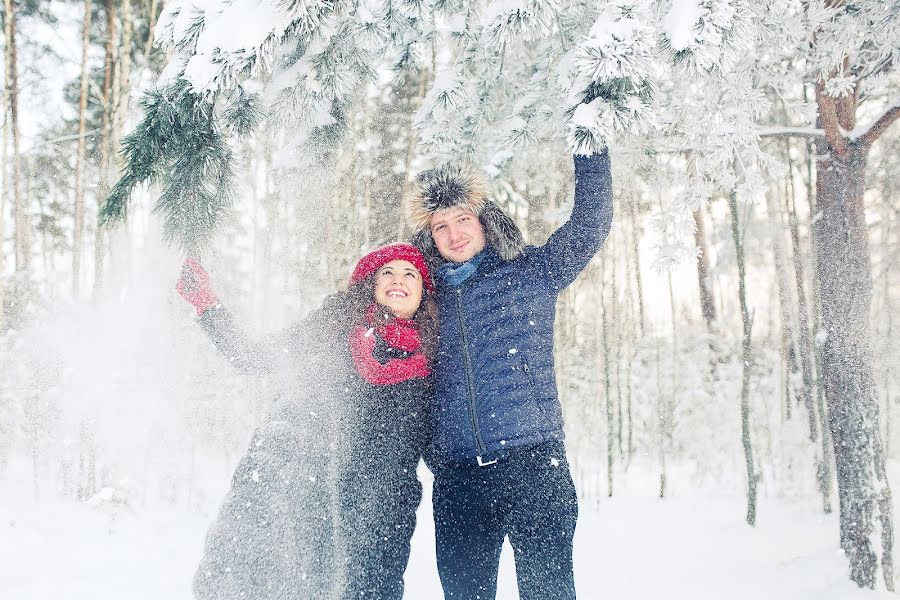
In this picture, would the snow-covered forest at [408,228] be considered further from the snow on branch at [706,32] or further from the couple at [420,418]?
the couple at [420,418]

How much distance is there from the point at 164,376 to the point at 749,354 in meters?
6.76

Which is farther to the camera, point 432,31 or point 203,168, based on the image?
point 432,31

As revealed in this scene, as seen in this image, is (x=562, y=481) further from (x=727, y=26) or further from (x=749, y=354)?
(x=749, y=354)

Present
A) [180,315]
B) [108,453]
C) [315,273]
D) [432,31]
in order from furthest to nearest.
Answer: [315,273], [180,315], [108,453], [432,31]

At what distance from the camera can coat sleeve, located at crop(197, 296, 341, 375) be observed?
7.60 feet

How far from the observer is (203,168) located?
6.52ft

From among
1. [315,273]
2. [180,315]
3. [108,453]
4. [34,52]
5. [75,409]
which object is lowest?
[108,453]

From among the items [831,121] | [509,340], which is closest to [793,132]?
[831,121]

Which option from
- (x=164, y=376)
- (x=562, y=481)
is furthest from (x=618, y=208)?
(x=562, y=481)

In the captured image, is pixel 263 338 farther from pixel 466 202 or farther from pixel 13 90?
pixel 13 90

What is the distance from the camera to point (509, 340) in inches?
84.0

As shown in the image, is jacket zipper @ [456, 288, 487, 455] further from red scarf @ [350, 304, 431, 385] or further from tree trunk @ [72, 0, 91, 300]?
tree trunk @ [72, 0, 91, 300]

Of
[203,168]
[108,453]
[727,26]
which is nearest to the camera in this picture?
[727,26]

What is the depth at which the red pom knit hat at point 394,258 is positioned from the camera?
235 centimetres
